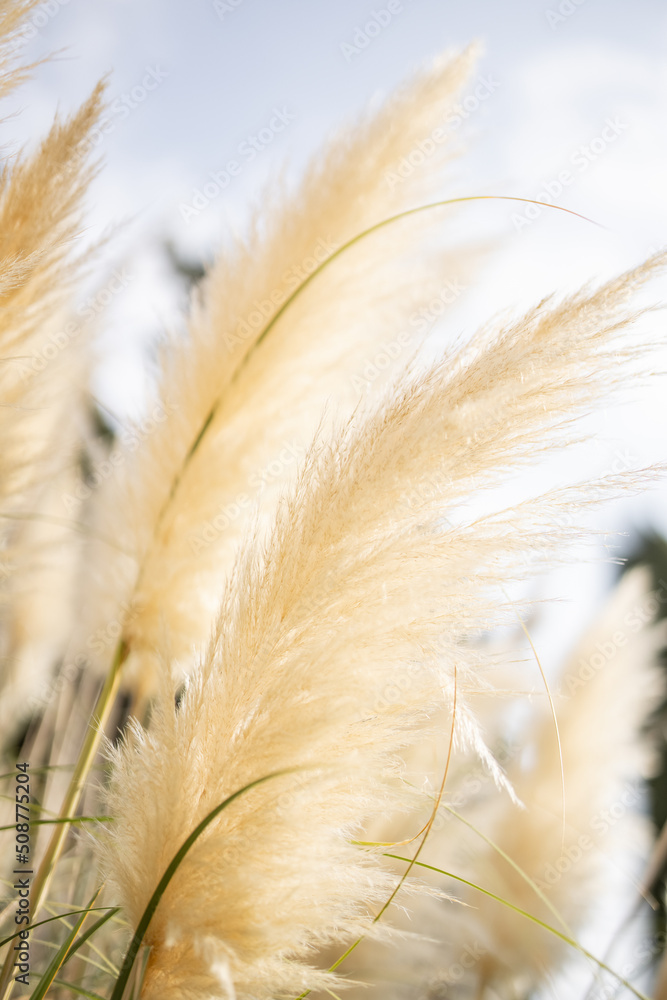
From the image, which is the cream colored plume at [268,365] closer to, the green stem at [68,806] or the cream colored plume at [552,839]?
the green stem at [68,806]

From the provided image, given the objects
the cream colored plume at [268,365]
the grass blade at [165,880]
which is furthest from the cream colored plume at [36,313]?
the grass blade at [165,880]

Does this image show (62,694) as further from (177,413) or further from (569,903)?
(569,903)

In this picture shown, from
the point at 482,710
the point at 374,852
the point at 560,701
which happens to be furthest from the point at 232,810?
the point at 560,701

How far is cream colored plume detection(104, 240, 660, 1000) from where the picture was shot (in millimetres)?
721

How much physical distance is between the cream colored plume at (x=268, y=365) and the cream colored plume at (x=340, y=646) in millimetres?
467

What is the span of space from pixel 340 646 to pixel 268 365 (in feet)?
2.06

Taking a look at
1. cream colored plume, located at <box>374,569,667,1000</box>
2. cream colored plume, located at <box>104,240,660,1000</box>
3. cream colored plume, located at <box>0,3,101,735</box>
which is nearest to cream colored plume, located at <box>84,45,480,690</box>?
cream colored plume, located at <box>0,3,101,735</box>

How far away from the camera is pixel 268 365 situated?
121cm

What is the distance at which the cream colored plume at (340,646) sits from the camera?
72cm

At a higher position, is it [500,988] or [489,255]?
[489,255]

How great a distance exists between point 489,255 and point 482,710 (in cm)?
105

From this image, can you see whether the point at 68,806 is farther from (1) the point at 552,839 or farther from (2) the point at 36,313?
(1) the point at 552,839

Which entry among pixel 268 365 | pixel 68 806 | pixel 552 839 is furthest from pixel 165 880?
pixel 552 839

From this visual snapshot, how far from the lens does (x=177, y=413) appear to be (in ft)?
4.18
